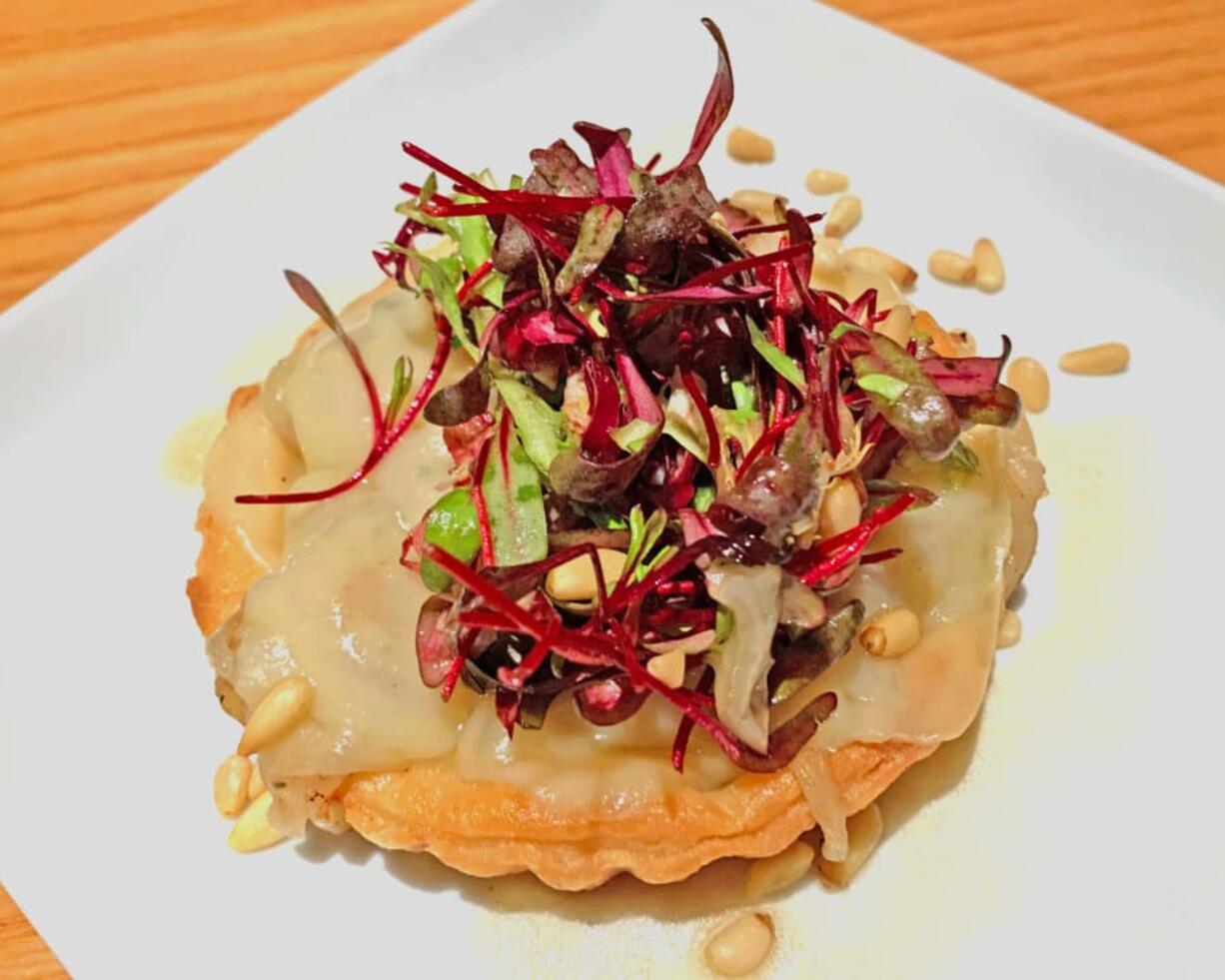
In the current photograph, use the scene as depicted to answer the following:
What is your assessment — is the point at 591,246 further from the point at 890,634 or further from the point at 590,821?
the point at 590,821

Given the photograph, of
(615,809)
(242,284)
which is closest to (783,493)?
(615,809)

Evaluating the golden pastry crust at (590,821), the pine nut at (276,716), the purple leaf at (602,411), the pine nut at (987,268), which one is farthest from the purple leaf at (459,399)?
the pine nut at (987,268)

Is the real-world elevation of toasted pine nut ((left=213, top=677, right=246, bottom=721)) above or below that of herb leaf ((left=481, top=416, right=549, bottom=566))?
below

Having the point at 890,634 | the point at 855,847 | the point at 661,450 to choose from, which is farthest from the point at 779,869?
the point at 661,450

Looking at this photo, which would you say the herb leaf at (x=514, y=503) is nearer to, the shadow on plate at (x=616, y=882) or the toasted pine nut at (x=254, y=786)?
the shadow on plate at (x=616, y=882)

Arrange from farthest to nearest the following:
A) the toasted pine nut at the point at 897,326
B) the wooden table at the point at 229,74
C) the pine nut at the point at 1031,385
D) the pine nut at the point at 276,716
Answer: the wooden table at the point at 229,74, the pine nut at the point at 1031,385, the toasted pine nut at the point at 897,326, the pine nut at the point at 276,716

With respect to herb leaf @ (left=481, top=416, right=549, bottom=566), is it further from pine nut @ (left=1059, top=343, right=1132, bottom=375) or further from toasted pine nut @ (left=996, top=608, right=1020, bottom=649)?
pine nut @ (left=1059, top=343, right=1132, bottom=375)

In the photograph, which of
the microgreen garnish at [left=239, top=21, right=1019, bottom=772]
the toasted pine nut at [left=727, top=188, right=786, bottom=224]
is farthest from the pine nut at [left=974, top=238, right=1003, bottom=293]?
the microgreen garnish at [left=239, top=21, right=1019, bottom=772]
